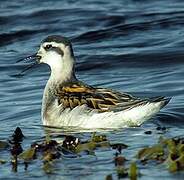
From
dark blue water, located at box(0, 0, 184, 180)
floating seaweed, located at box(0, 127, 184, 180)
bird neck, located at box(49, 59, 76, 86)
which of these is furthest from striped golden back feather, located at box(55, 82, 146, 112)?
floating seaweed, located at box(0, 127, 184, 180)

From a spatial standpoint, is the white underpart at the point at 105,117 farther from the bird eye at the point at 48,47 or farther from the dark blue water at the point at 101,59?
the bird eye at the point at 48,47

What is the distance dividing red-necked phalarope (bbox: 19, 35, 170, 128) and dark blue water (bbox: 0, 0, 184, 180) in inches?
8.0

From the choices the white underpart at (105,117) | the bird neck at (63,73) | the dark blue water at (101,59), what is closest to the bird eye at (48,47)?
the bird neck at (63,73)

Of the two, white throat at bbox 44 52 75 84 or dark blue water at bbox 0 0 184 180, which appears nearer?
dark blue water at bbox 0 0 184 180

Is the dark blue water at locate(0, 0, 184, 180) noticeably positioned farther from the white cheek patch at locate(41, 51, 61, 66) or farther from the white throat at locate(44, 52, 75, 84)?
the white cheek patch at locate(41, 51, 61, 66)

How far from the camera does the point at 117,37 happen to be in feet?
80.1

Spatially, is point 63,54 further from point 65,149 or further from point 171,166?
point 171,166

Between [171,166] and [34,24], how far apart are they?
15613 mm

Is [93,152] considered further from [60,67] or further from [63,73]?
[60,67]

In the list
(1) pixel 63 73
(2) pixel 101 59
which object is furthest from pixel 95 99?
(2) pixel 101 59

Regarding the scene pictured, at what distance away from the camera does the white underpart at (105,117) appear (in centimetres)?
1396

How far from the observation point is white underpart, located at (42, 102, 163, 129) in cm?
1396

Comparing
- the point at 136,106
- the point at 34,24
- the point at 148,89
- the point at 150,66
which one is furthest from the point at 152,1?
the point at 136,106

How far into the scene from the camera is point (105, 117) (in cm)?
1426
